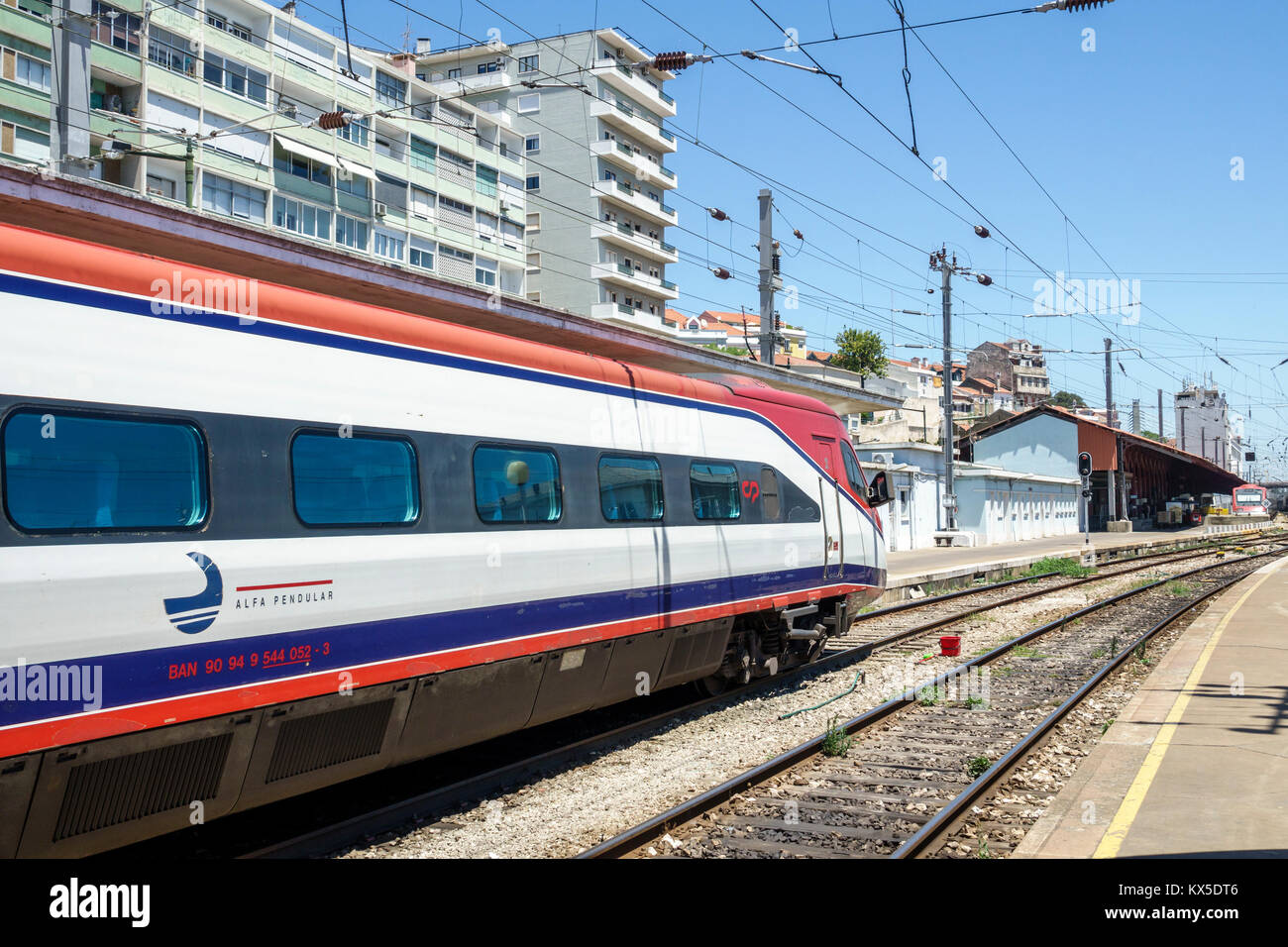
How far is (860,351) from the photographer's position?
88000 millimetres

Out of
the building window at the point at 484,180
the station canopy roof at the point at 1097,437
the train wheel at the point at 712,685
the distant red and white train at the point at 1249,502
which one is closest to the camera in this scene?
the train wheel at the point at 712,685

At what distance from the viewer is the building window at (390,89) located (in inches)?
1831

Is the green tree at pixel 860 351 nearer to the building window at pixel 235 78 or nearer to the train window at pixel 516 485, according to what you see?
the building window at pixel 235 78

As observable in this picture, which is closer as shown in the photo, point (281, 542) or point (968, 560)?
point (281, 542)

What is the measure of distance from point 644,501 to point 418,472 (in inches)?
118

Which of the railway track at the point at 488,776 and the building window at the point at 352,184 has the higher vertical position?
the building window at the point at 352,184

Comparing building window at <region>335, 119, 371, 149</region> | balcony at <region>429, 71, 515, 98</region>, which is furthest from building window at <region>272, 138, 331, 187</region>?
balcony at <region>429, 71, 515, 98</region>

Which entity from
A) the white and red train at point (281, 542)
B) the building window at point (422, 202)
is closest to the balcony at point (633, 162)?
the building window at point (422, 202)

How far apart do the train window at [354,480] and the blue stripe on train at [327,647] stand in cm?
63

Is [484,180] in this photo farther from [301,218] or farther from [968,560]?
[968,560]

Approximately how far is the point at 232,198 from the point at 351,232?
24.2ft

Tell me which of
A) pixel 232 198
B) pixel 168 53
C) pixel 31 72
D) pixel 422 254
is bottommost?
pixel 232 198

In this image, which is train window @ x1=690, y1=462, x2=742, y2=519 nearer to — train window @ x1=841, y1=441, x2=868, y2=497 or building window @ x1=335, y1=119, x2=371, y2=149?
train window @ x1=841, y1=441, x2=868, y2=497

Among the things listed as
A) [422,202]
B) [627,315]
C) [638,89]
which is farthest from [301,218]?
[638,89]
